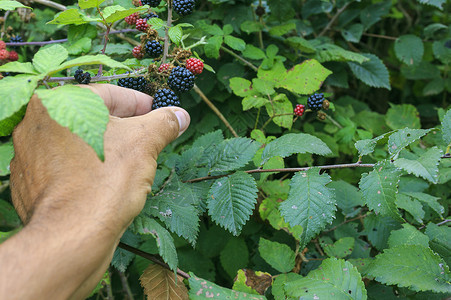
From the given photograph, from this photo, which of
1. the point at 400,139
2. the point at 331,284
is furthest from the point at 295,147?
the point at 331,284

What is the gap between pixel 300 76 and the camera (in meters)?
1.82

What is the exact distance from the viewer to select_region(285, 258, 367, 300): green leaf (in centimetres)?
104

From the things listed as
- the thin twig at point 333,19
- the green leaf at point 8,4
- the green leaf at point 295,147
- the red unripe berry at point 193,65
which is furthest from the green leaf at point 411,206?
the green leaf at point 8,4

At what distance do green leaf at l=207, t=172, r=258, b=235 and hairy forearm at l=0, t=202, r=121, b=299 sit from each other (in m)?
0.41

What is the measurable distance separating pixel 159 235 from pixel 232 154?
0.44 metres

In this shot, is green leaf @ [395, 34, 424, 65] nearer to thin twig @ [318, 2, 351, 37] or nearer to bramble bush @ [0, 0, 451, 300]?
bramble bush @ [0, 0, 451, 300]

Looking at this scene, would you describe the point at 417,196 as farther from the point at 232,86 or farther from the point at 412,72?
the point at 412,72

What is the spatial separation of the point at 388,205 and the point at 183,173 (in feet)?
2.46

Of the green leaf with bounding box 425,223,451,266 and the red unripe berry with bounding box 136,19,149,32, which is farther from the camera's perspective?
the red unripe berry with bounding box 136,19,149,32

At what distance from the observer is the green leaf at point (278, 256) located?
4.28 feet

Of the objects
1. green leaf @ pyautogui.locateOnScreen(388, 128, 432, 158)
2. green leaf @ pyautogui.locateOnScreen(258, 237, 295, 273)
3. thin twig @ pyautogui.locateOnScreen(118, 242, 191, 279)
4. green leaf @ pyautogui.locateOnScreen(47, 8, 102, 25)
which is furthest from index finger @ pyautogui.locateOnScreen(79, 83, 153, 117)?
green leaf @ pyautogui.locateOnScreen(388, 128, 432, 158)

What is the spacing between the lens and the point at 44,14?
2.12 m

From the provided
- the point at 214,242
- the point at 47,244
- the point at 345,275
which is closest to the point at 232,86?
the point at 214,242

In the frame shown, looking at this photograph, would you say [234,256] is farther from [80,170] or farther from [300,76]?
[80,170]
